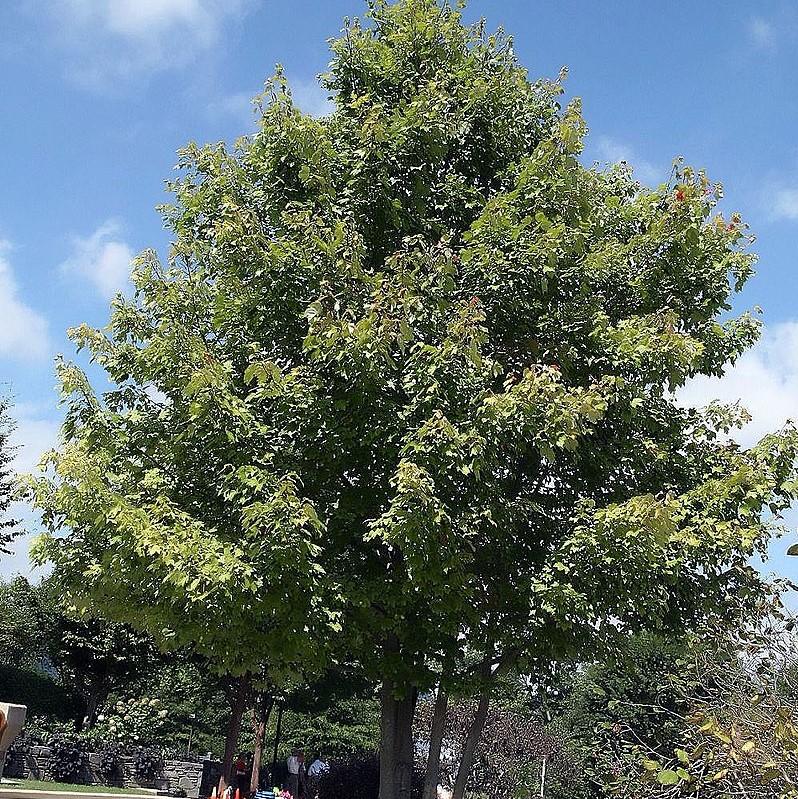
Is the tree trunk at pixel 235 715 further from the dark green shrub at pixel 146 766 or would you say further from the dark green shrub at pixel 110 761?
the dark green shrub at pixel 110 761

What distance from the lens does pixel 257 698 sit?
85.7 feet

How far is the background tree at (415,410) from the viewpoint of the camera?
8.52m

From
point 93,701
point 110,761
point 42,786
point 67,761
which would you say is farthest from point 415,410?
point 93,701

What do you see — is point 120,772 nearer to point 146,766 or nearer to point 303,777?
point 146,766

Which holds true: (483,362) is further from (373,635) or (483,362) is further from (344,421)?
(373,635)

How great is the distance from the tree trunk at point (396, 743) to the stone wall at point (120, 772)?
14529 mm

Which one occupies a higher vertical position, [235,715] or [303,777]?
[235,715]

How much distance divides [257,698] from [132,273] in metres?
19.0

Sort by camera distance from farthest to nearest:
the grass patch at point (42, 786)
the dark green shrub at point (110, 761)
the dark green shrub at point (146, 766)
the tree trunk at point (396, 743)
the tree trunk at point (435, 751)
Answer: the dark green shrub at point (146, 766) < the dark green shrub at point (110, 761) < the grass patch at point (42, 786) < the tree trunk at point (396, 743) < the tree trunk at point (435, 751)

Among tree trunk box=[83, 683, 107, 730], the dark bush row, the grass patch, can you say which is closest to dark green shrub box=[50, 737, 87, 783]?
tree trunk box=[83, 683, 107, 730]

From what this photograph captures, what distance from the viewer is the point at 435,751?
34.2 feet

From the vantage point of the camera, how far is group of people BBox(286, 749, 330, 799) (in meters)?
20.7

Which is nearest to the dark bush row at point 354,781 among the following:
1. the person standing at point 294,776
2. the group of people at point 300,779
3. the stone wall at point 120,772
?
the group of people at point 300,779

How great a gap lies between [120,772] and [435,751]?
18073 millimetres
